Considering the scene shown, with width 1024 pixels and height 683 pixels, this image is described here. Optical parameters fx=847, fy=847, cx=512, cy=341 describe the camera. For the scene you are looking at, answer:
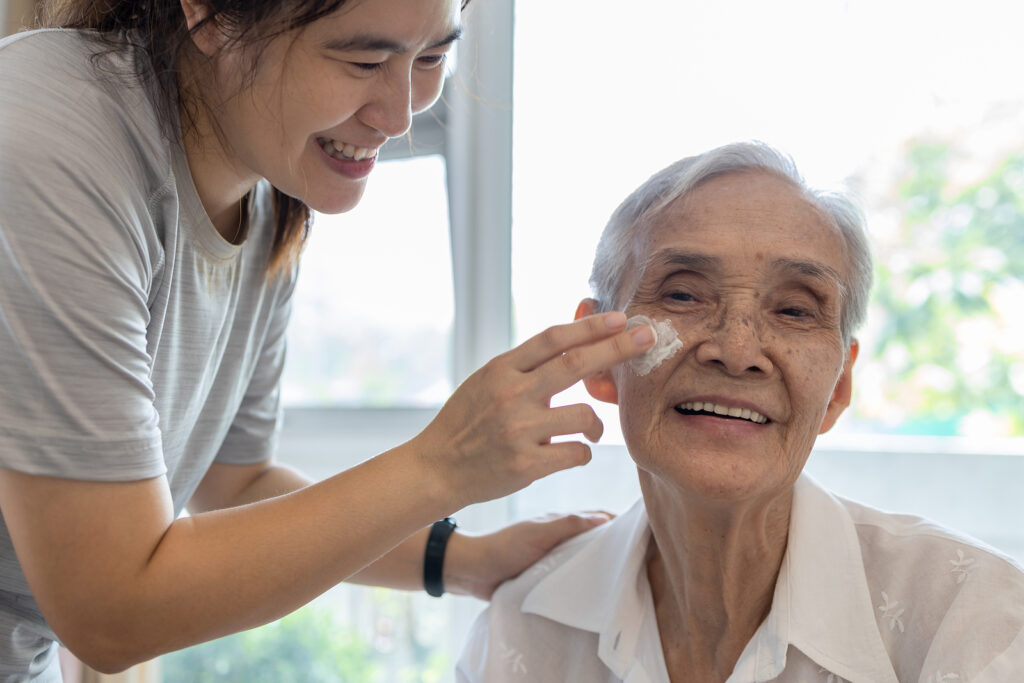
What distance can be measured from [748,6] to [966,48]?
1.75 feet

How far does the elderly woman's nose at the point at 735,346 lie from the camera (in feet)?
4.26

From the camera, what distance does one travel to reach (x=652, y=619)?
1.49 meters

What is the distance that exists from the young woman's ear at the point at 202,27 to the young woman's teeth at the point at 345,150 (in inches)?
8.2

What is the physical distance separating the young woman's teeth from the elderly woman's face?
504 millimetres

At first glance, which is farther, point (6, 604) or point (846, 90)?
point (846, 90)

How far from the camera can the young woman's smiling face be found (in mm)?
1150

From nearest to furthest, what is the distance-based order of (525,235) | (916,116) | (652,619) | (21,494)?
1. (21,494)
2. (652,619)
3. (916,116)
4. (525,235)

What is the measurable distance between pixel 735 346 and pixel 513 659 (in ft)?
2.29

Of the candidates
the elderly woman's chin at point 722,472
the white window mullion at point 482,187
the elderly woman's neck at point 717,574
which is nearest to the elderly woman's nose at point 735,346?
the elderly woman's chin at point 722,472

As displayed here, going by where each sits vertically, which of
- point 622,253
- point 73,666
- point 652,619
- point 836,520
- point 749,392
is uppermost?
point 622,253

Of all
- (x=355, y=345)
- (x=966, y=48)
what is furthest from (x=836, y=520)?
(x=355, y=345)

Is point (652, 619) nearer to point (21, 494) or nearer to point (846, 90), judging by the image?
point (21, 494)

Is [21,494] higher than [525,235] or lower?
lower

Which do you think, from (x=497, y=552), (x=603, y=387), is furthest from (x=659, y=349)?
(x=497, y=552)
